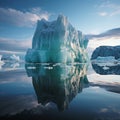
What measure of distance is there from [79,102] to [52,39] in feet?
170

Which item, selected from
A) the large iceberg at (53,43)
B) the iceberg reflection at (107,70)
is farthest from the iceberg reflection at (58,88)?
the large iceberg at (53,43)

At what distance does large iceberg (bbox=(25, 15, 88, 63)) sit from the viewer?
56.1m

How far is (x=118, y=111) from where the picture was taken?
626 cm

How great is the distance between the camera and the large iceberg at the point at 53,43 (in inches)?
2208

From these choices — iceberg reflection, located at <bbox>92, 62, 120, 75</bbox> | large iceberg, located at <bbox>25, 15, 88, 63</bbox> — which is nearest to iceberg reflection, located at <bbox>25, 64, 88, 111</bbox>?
iceberg reflection, located at <bbox>92, 62, 120, 75</bbox>

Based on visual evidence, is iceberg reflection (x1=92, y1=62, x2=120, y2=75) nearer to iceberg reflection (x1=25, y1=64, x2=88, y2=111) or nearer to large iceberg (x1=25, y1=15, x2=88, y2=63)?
iceberg reflection (x1=25, y1=64, x2=88, y2=111)

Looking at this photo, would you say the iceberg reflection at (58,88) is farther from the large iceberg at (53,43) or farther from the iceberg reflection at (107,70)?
the large iceberg at (53,43)

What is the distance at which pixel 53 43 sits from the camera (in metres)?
58.2

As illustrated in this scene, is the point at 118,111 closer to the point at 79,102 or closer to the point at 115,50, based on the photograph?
the point at 79,102

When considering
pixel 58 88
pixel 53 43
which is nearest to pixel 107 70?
pixel 58 88

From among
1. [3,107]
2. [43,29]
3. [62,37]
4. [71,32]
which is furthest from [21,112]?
[71,32]

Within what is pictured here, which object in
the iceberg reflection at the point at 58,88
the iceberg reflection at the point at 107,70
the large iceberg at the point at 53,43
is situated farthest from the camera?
the large iceberg at the point at 53,43

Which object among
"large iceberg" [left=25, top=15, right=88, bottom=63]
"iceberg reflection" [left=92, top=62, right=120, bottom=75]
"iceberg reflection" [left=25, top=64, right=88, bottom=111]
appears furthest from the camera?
"large iceberg" [left=25, top=15, right=88, bottom=63]

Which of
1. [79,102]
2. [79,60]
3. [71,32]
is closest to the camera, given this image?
[79,102]
